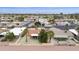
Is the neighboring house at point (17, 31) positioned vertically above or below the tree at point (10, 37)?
above

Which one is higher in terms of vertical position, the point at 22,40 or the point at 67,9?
the point at 67,9

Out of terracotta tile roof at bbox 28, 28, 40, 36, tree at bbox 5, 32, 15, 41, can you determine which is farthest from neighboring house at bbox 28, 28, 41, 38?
tree at bbox 5, 32, 15, 41

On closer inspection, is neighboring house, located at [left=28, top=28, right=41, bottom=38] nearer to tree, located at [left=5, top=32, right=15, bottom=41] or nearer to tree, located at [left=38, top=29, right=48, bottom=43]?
tree, located at [left=38, top=29, right=48, bottom=43]

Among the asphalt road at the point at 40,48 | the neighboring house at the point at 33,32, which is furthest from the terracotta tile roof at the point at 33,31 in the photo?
the asphalt road at the point at 40,48

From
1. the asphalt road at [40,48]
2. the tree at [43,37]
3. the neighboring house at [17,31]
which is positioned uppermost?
the neighboring house at [17,31]

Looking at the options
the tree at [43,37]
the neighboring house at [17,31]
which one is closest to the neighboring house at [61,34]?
A: the tree at [43,37]

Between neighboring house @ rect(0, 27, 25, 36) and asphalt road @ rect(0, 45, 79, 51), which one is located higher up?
neighboring house @ rect(0, 27, 25, 36)

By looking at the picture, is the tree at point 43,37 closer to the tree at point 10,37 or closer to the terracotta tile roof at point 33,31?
the terracotta tile roof at point 33,31

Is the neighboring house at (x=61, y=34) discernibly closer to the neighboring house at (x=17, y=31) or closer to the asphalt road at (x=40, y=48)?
the asphalt road at (x=40, y=48)
